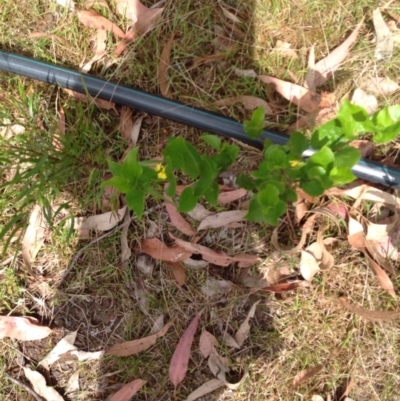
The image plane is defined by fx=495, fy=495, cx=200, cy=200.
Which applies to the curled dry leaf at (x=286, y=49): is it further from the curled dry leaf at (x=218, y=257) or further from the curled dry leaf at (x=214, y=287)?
the curled dry leaf at (x=214, y=287)

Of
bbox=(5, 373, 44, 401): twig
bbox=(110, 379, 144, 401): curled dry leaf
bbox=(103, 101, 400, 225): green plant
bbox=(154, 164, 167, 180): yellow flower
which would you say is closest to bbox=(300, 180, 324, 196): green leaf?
bbox=(103, 101, 400, 225): green plant

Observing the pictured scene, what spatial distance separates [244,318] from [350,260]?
0.43 m

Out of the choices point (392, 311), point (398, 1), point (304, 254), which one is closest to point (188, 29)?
point (398, 1)

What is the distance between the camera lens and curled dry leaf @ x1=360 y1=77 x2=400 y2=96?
Result: 68.7 inches

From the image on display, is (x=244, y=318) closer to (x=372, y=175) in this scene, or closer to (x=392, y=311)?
(x=392, y=311)

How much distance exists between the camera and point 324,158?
1146 millimetres

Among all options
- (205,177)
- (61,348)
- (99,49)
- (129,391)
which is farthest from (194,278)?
(99,49)

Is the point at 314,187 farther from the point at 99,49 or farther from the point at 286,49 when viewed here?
the point at 99,49

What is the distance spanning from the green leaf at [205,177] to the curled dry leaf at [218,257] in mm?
593

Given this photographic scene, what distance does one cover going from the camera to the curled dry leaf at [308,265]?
1.72 meters

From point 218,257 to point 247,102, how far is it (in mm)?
568

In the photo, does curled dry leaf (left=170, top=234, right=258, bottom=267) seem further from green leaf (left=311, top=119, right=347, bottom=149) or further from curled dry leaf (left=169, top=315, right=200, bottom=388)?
green leaf (left=311, top=119, right=347, bottom=149)

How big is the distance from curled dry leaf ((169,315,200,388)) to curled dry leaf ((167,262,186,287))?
5.7 inches

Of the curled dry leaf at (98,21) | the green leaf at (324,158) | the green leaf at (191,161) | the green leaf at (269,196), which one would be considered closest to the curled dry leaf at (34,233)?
the curled dry leaf at (98,21)
